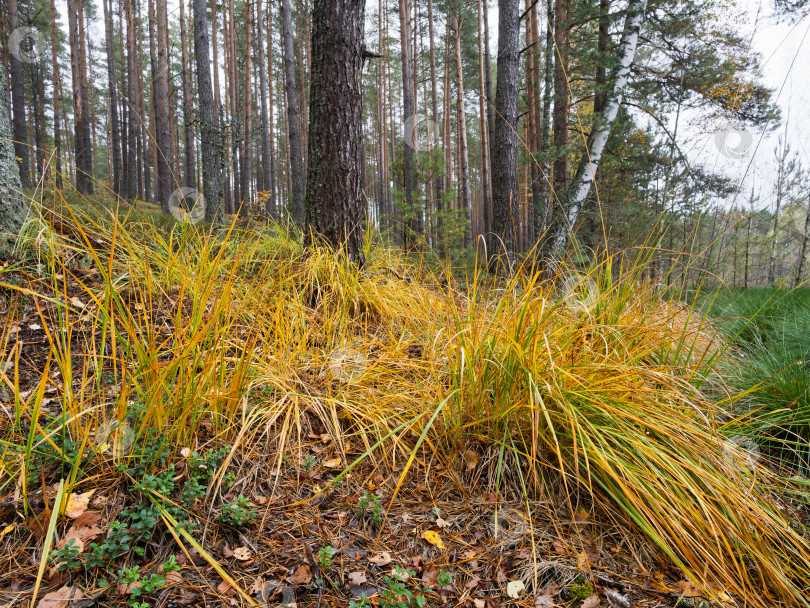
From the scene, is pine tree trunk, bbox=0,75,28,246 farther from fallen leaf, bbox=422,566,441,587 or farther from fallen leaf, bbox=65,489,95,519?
fallen leaf, bbox=422,566,441,587

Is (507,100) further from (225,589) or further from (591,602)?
(225,589)

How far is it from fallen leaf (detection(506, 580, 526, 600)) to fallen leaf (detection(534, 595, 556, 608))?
0.05 metres

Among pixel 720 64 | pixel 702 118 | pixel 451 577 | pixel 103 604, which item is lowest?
pixel 451 577

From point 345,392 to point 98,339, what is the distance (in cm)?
130

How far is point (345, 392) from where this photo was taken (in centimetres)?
182

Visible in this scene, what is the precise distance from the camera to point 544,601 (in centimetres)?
110

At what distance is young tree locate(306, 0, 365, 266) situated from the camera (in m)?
3.00

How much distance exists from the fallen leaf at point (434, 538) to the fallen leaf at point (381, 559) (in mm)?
145

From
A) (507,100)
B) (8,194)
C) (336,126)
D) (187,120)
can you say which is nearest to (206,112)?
(507,100)

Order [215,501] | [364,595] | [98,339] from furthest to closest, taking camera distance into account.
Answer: [98,339]
[215,501]
[364,595]

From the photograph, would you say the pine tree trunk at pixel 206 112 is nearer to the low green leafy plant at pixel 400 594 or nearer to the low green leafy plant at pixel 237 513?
the low green leafy plant at pixel 237 513

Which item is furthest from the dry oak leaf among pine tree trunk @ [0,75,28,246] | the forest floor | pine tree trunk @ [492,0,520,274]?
pine tree trunk @ [492,0,520,274]

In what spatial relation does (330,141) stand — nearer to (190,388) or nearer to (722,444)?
(190,388)

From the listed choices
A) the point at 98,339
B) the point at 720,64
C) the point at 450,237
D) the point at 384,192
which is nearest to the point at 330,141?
the point at 98,339
